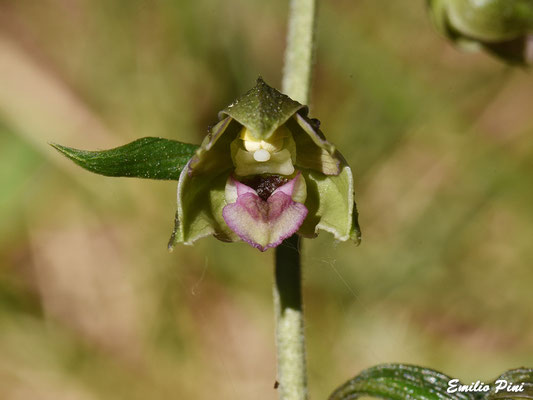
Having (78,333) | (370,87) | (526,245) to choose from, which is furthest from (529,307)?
(78,333)

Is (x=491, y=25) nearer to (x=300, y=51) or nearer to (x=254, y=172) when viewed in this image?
(x=300, y=51)

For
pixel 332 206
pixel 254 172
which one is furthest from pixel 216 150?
pixel 332 206

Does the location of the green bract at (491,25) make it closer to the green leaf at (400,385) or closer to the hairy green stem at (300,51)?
the hairy green stem at (300,51)

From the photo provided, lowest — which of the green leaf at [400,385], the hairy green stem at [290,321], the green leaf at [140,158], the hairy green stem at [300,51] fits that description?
the green leaf at [400,385]

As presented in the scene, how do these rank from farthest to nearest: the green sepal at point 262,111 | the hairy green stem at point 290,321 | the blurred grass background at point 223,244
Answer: the blurred grass background at point 223,244 < the hairy green stem at point 290,321 < the green sepal at point 262,111
